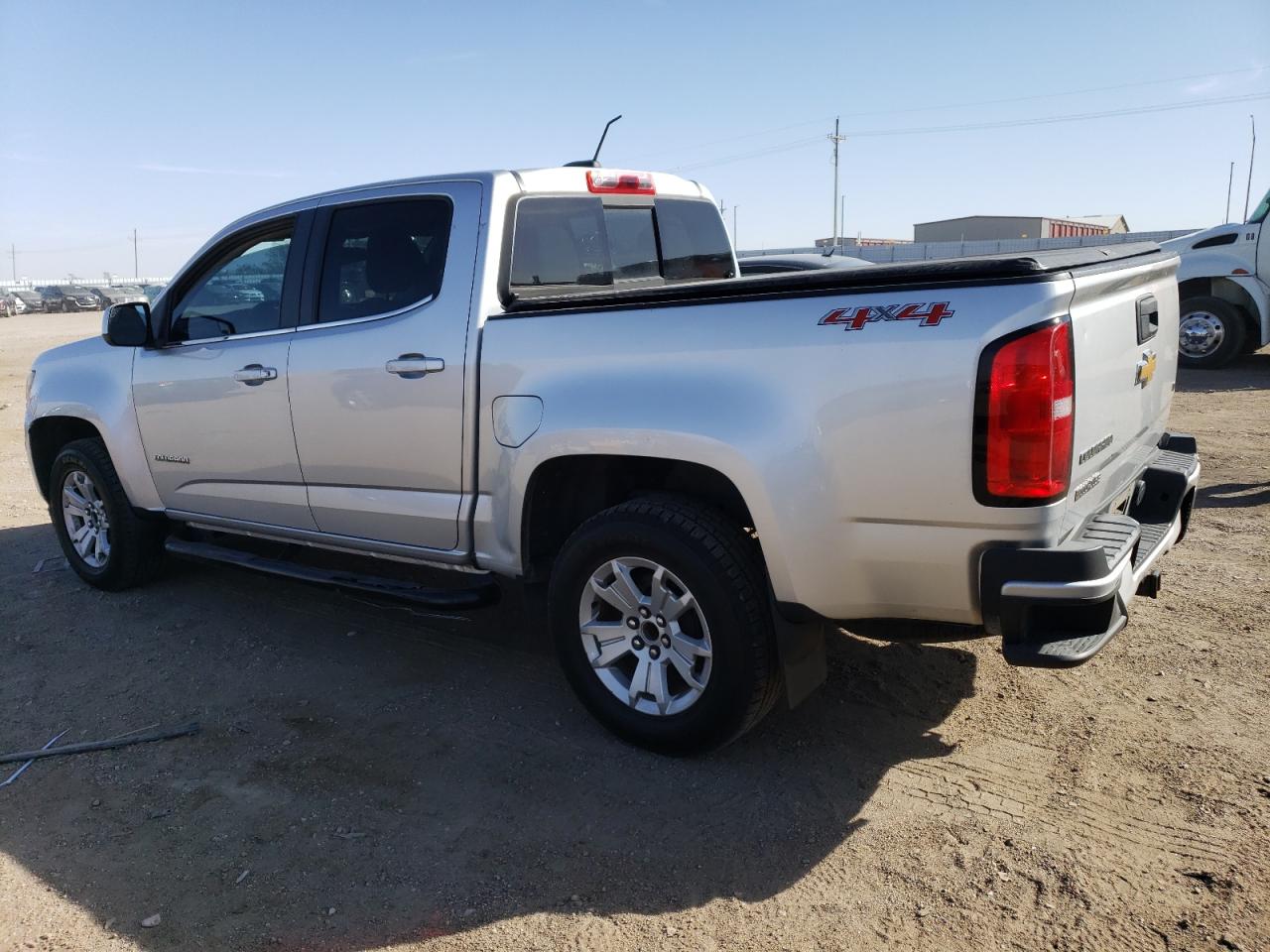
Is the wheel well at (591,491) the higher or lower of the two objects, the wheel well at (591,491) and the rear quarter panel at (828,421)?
the lower

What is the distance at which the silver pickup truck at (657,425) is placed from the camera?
2836mm

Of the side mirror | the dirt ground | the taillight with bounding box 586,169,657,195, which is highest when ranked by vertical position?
the taillight with bounding box 586,169,657,195

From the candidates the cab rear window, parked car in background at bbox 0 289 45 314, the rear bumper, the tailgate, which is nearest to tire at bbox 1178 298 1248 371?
the cab rear window

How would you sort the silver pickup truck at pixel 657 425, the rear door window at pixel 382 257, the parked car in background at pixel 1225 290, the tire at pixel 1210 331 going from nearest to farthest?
the silver pickup truck at pixel 657 425 → the rear door window at pixel 382 257 → the parked car in background at pixel 1225 290 → the tire at pixel 1210 331

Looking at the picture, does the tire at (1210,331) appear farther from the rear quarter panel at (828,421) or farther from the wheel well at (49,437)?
the wheel well at (49,437)

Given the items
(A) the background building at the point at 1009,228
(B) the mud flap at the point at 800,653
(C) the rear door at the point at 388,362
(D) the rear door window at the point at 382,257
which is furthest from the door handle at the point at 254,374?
(A) the background building at the point at 1009,228

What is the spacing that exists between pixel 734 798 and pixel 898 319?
165cm

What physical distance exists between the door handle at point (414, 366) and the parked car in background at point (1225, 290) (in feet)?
35.9

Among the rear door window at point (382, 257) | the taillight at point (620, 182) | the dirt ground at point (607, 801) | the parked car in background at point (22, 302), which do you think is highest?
the taillight at point (620, 182)

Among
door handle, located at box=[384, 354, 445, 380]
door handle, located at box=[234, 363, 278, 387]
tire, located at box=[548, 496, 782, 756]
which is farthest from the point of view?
door handle, located at box=[234, 363, 278, 387]

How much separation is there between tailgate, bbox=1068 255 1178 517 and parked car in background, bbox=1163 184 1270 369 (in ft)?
31.3

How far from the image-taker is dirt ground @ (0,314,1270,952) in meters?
2.78

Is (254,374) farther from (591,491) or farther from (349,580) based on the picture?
(591,491)

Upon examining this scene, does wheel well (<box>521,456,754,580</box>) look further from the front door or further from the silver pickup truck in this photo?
the front door
